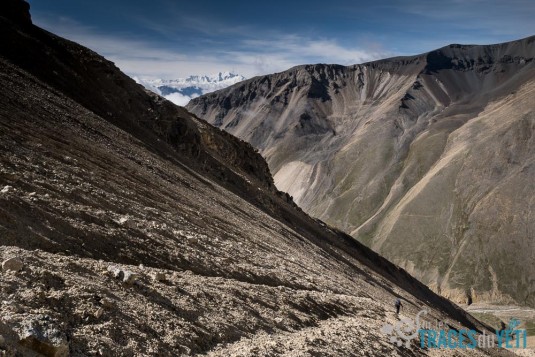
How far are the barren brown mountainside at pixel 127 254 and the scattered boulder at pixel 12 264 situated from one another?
29 mm

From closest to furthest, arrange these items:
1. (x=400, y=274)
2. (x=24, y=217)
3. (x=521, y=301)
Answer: (x=24, y=217), (x=400, y=274), (x=521, y=301)

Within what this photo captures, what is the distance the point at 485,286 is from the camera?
433ft

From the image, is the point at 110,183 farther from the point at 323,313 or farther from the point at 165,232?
the point at 323,313

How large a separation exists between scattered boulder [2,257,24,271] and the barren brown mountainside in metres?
0.03

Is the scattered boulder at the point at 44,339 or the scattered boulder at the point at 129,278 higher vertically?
the scattered boulder at the point at 129,278

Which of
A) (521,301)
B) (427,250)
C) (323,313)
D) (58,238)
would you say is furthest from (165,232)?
(427,250)

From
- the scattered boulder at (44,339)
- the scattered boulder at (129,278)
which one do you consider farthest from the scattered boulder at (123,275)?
the scattered boulder at (44,339)

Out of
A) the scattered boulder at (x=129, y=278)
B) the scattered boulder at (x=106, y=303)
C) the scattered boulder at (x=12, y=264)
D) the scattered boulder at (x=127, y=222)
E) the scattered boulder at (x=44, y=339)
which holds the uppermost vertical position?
the scattered boulder at (x=127, y=222)

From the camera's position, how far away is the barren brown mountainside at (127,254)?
10.1 m

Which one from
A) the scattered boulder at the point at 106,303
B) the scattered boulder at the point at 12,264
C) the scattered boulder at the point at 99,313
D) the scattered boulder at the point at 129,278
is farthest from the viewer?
the scattered boulder at the point at 129,278

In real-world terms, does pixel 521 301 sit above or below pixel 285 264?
below

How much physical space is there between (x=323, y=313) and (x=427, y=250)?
144 m

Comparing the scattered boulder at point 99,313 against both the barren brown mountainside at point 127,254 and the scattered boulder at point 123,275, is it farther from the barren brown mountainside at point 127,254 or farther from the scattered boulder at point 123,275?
the scattered boulder at point 123,275

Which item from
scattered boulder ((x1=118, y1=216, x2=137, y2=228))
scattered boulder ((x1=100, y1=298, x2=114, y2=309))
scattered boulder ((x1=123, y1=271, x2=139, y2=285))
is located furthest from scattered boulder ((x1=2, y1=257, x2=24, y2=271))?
scattered boulder ((x1=118, y1=216, x2=137, y2=228))
